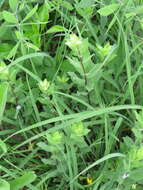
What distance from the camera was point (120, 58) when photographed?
1.44 m

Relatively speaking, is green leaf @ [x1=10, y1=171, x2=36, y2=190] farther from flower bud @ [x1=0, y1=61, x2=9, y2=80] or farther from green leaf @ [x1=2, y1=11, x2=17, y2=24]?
green leaf @ [x1=2, y1=11, x2=17, y2=24]

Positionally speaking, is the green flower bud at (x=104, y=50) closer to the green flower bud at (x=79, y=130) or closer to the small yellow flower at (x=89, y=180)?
the green flower bud at (x=79, y=130)

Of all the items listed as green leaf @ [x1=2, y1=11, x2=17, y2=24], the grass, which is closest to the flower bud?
the grass

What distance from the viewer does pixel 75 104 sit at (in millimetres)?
1401

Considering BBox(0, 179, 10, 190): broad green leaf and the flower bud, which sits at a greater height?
the flower bud

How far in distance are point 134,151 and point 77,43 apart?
34 cm

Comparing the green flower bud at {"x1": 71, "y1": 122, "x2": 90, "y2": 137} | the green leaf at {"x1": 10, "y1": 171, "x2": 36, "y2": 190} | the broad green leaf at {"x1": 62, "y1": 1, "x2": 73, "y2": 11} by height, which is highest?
the broad green leaf at {"x1": 62, "y1": 1, "x2": 73, "y2": 11}

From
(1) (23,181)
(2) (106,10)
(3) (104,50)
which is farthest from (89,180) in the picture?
(2) (106,10)

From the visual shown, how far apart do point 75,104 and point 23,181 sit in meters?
0.36

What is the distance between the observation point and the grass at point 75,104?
45.4 inches

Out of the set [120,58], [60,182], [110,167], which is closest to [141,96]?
[120,58]

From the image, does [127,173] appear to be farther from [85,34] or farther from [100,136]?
[85,34]

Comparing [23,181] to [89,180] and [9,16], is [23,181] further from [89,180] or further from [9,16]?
[9,16]

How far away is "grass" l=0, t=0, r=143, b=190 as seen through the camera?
1153 millimetres
